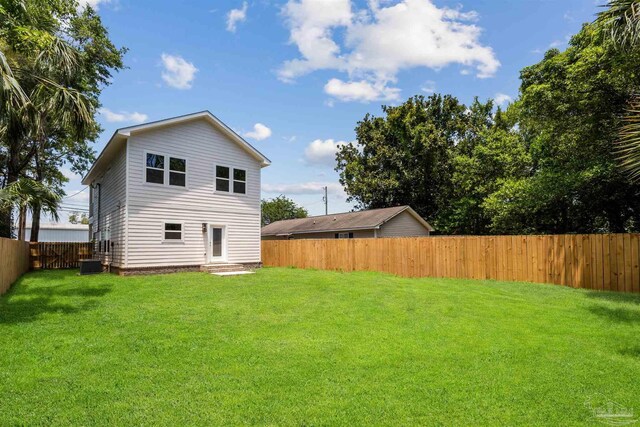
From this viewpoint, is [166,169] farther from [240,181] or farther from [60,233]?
[60,233]

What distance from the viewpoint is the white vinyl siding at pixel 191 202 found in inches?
562

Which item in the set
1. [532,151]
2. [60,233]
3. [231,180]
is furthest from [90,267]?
[60,233]

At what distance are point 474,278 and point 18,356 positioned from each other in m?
13.3

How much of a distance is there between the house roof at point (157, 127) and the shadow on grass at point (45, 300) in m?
5.97

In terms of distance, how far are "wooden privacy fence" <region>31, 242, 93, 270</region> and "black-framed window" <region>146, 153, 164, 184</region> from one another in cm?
793

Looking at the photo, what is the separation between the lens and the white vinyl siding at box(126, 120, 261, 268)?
46.8 feet

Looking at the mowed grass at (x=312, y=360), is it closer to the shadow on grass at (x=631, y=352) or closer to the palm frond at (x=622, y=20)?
the shadow on grass at (x=631, y=352)

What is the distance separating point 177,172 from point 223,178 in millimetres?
2101

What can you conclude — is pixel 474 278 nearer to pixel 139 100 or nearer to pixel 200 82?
pixel 200 82

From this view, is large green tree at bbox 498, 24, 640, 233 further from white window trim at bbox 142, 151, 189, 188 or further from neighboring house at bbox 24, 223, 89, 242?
neighboring house at bbox 24, 223, 89, 242

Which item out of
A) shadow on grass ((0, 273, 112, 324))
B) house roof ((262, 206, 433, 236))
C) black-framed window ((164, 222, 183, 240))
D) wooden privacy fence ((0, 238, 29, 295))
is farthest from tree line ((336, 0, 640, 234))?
black-framed window ((164, 222, 183, 240))

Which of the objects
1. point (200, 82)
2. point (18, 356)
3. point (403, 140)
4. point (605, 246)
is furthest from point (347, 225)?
point (18, 356)

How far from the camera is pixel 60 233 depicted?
130 ft

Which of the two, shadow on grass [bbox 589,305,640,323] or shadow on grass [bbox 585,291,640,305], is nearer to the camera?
shadow on grass [bbox 589,305,640,323]
